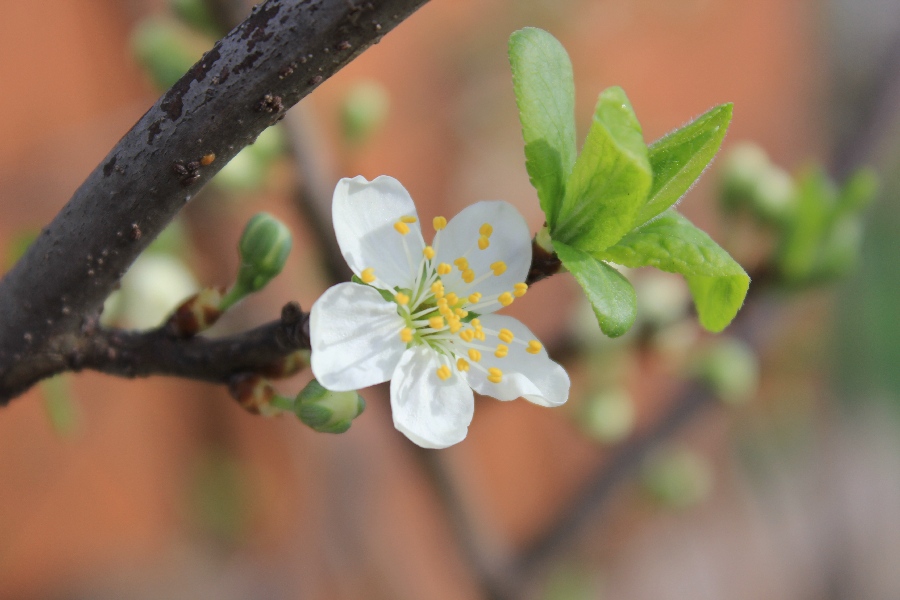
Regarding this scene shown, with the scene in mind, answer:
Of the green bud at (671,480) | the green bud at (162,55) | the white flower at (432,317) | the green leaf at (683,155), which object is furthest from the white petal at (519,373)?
the green bud at (671,480)

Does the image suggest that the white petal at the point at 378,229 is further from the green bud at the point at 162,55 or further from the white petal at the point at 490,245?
the green bud at the point at 162,55

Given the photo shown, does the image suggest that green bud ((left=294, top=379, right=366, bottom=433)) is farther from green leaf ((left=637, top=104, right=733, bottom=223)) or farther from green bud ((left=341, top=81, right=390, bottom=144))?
green bud ((left=341, top=81, right=390, bottom=144))

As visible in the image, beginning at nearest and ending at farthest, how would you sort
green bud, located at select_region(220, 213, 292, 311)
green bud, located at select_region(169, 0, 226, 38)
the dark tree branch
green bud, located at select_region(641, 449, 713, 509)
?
the dark tree branch → green bud, located at select_region(220, 213, 292, 311) → green bud, located at select_region(169, 0, 226, 38) → green bud, located at select_region(641, 449, 713, 509)

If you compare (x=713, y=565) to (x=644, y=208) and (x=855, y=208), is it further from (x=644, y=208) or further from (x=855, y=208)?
(x=644, y=208)

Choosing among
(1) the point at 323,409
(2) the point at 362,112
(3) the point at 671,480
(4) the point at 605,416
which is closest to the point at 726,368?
(4) the point at 605,416

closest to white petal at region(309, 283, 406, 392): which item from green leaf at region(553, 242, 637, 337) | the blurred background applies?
green leaf at region(553, 242, 637, 337)

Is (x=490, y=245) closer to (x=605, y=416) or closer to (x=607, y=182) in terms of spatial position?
(x=607, y=182)

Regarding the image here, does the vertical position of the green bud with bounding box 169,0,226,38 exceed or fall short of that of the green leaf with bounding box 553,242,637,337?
it exceeds it

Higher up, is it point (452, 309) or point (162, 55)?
point (162, 55)
